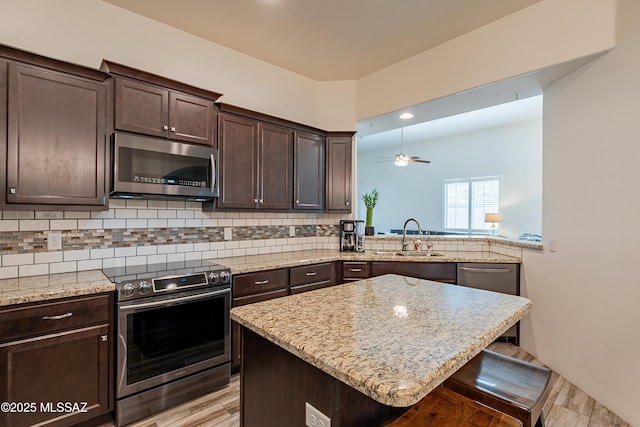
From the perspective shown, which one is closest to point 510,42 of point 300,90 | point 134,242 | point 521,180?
point 300,90

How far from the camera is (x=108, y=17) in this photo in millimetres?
2539

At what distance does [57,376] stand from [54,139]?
4.67 feet

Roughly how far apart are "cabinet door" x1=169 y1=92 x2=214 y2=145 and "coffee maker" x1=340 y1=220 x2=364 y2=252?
5.86 feet

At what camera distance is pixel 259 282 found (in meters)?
2.71

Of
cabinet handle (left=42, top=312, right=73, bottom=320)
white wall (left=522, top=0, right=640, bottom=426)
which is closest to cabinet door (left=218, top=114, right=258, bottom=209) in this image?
cabinet handle (left=42, top=312, right=73, bottom=320)

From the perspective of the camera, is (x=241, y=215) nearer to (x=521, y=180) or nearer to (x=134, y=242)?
(x=134, y=242)

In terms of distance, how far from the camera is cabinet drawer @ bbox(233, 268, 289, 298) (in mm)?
2588

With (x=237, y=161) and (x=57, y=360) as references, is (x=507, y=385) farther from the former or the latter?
(x=237, y=161)

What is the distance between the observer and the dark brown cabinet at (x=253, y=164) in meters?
2.88

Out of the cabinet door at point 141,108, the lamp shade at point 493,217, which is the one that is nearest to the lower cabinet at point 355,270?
the cabinet door at point 141,108

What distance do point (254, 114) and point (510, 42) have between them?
2330 mm

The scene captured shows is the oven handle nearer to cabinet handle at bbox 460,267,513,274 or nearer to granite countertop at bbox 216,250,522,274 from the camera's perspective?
granite countertop at bbox 216,250,522,274
